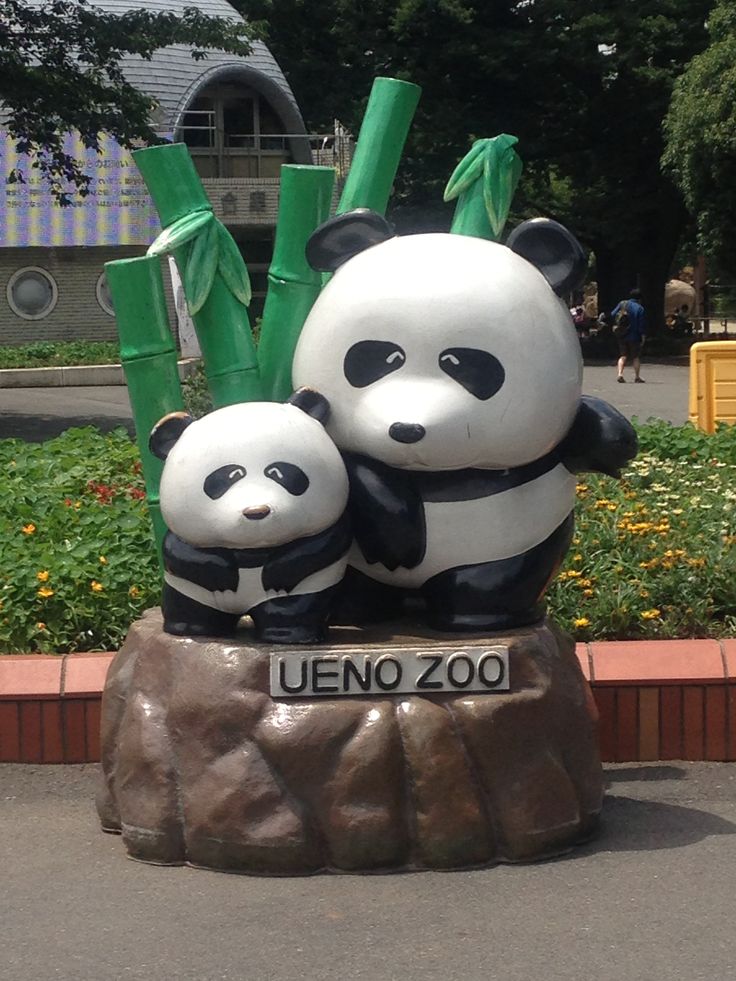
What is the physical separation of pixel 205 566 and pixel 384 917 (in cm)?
102

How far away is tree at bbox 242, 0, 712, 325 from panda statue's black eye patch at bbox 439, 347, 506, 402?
2343 cm

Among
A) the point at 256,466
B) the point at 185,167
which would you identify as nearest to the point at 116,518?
the point at 185,167

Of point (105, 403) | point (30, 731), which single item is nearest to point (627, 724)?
point (30, 731)

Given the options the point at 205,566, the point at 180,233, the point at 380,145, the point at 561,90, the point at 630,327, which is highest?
the point at 561,90

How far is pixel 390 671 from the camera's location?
391 cm

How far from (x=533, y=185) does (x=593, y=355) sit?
6100 mm

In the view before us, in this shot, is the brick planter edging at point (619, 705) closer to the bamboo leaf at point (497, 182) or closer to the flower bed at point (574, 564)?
the flower bed at point (574, 564)

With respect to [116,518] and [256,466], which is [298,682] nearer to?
[256,466]

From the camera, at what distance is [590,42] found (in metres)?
26.3

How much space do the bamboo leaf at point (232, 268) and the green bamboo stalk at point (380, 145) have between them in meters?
0.46

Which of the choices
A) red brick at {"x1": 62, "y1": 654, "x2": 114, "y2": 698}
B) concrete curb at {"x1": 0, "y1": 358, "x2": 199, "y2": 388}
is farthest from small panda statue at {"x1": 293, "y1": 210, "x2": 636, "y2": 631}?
concrete curb at {"x1": 0, "y1": 358, "x2": 199, "y2": 388}

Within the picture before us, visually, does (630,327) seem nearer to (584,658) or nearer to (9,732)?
(584,658)

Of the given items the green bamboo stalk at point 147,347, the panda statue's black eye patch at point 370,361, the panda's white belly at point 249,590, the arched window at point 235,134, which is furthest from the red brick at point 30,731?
the arched window at point 235,134

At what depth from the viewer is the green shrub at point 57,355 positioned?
22.9 m
